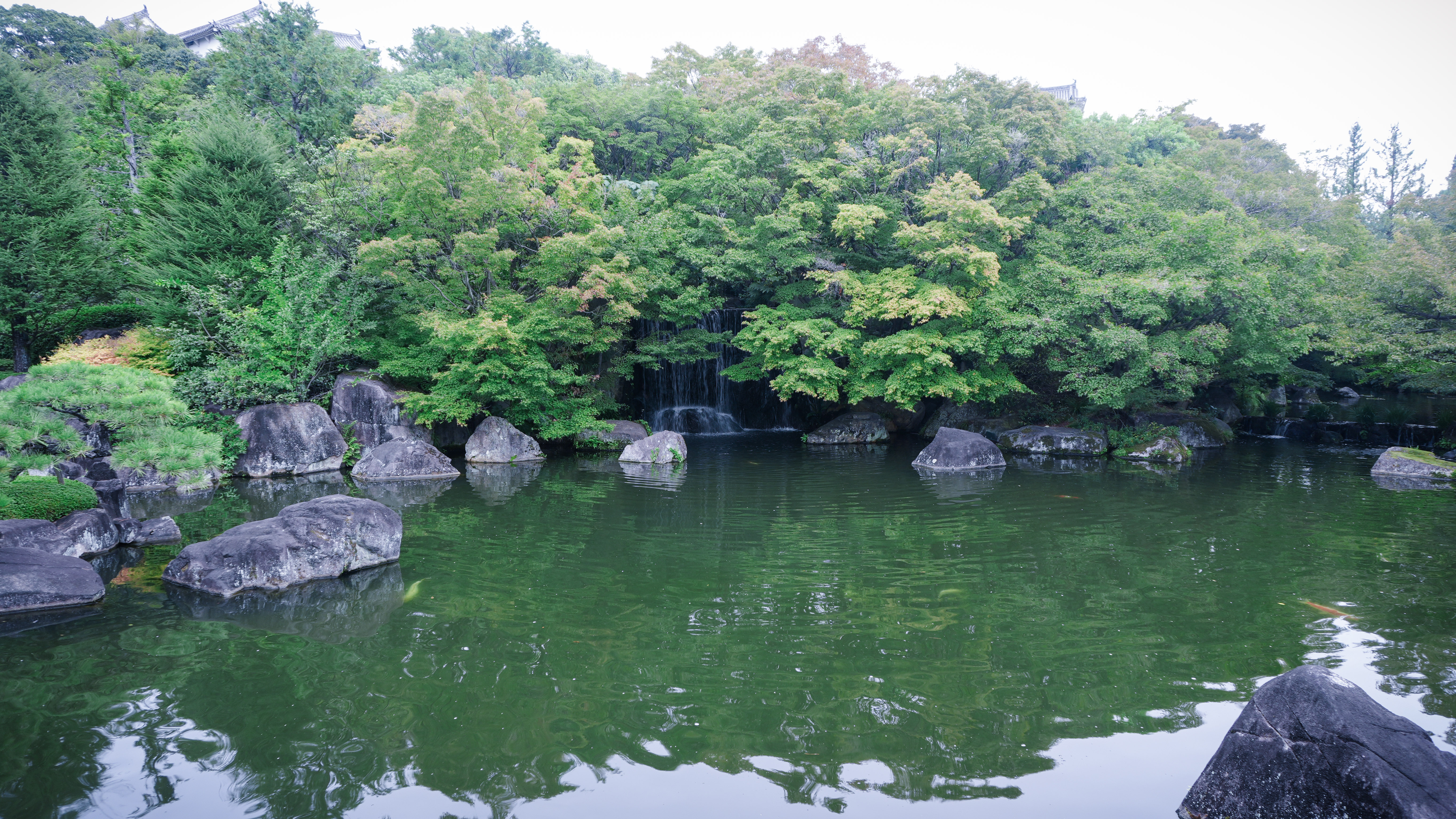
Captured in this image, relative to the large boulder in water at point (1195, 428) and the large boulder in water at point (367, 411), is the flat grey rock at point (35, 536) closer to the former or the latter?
the large boulder in water at point (367, 411)

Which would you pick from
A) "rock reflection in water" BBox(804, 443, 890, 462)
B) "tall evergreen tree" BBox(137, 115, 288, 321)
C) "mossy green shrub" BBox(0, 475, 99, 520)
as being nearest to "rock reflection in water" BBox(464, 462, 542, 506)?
"mossy green shrub" BBox(0, 475, 99, 520)

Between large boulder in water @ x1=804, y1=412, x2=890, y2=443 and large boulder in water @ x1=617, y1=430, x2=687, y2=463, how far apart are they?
17.4 feet

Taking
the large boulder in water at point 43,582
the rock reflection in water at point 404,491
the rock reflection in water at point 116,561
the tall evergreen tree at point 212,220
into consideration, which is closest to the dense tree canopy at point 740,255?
the tall evergreen tree at point 212,220

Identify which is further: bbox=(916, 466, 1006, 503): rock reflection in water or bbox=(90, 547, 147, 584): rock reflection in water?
bbox=(916, 466, 1006, 503): rock reflection in water

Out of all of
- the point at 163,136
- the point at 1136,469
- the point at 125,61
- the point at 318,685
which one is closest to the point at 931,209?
the point at 1136,469

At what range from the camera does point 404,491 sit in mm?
13961

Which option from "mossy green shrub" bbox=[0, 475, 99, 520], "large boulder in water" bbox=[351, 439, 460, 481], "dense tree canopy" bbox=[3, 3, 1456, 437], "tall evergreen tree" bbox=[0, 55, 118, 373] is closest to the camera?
"mossy green shrub" bbox=[0, 475, 99, 520]

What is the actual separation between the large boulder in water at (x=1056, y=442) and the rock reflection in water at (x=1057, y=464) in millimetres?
463

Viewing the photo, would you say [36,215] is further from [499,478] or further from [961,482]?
[961,482]

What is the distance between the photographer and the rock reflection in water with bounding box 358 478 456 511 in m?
12.8

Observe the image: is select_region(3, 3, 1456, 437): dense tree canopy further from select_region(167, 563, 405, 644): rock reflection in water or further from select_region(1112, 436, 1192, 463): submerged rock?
select_region(167, 563, 405, 644): rock reflection in water

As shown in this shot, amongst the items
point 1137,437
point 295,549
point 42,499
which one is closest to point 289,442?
point 42,499

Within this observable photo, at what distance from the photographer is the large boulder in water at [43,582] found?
23.6 ft

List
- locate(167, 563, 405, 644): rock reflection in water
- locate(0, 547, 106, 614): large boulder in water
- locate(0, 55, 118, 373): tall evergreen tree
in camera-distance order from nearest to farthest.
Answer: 1. locate(167, 563, 405, 644): rock reflection in water
2. locate(0, 547, 106, 614): large boulder in water
3. locate(0, 55, 118, 373): tall evergreen tree
